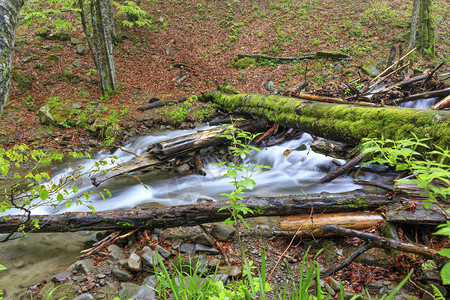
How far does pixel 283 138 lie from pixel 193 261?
17.8ft

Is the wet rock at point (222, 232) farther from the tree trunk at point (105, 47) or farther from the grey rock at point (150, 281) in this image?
the tree trunk at point (105, 47)

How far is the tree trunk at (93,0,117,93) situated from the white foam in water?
580 cm

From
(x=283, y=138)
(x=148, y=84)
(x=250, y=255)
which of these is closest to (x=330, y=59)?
(x=283, y=138)

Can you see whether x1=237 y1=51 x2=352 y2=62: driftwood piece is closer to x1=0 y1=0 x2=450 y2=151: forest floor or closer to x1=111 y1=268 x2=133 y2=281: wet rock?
x1=0 y1=0 x2=450 y2=151: forest floor

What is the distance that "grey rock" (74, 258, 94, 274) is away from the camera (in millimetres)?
3236

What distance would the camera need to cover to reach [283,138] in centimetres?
775

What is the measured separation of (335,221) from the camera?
346 centimetres

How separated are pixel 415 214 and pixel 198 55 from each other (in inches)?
636

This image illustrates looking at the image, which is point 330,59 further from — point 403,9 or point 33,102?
point 33,102

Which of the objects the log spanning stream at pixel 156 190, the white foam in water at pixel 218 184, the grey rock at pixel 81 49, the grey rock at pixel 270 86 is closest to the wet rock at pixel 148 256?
the log spanning stream at pixel 156 190

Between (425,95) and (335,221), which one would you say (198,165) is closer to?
(335,221)

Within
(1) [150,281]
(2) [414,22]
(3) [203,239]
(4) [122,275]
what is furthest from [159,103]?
Result: (2) [414,22]

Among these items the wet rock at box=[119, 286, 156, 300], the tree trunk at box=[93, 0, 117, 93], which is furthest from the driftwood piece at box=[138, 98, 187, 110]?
the wet rock at box=[119, 286, 156, 300]

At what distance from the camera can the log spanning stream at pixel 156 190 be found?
3.62 metres
